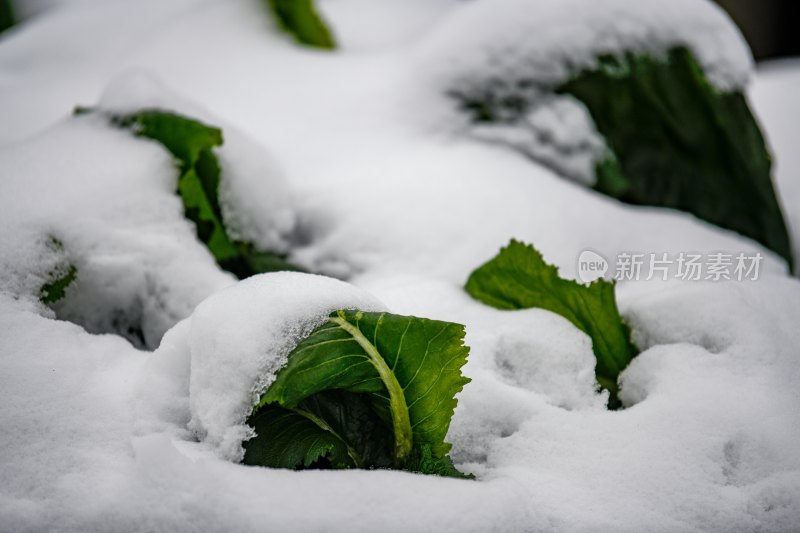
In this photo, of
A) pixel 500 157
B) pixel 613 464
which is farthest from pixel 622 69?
pixel 613 464

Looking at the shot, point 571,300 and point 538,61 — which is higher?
point 538,61

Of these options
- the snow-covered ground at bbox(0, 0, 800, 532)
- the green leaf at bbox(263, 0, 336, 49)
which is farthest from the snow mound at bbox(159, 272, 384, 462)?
the green leaf at bbox(263, 0, 336, 49)

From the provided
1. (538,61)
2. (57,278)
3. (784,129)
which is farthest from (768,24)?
Answer: (57,278)

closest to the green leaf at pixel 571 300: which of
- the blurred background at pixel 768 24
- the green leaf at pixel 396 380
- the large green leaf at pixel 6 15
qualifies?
the green leaf at pixel 396 380

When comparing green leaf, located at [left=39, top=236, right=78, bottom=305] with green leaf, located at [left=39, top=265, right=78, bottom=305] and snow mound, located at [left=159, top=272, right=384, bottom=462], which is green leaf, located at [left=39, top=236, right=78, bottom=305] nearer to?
green leaf, located at [left=39, top=265, right=78, bottom=305]

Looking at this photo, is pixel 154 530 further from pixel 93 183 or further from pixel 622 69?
pixel 622 69

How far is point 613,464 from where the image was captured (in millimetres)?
677

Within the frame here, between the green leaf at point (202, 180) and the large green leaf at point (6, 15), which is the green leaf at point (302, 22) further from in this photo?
the large green leaf at point (6, 15)

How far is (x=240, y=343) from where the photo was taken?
0.65 meters

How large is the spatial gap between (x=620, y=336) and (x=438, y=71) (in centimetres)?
84

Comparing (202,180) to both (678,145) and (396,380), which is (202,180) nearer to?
(396,380)

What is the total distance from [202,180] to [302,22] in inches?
36.2

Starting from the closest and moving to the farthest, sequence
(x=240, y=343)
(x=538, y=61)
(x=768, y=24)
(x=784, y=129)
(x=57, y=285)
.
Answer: (x=240, y=343), (x=57, y=285), (x=538, y=61), (x=784, y=129), (x=768, y=24)

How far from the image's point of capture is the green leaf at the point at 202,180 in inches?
38.4
